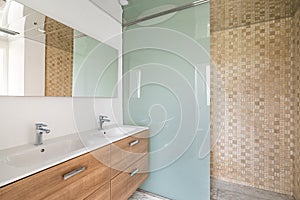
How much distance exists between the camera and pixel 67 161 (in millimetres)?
923

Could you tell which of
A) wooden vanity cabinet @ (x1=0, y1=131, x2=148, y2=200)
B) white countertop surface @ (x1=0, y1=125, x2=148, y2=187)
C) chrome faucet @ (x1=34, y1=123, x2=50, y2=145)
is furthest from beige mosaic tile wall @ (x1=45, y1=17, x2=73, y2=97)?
wooden vanity cabinet @ (x1=0, y1=131, x2=148, y2=200)

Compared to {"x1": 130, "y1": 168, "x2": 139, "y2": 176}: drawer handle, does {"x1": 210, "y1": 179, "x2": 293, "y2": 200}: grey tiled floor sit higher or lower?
lower

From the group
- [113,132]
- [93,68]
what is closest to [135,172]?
[113,132]

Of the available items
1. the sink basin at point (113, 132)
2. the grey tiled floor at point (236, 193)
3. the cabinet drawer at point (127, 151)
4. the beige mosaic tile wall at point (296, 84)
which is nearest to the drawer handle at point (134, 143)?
the cabinet drawer at point (127, 151)

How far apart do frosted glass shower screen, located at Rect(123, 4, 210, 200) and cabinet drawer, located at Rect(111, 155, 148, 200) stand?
0.44 ft

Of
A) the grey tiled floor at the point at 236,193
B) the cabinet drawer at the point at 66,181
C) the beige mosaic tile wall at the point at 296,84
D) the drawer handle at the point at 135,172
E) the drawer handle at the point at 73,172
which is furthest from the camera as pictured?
the drawer handle at the point at 135,172

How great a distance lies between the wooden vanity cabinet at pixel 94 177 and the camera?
753 millimetres

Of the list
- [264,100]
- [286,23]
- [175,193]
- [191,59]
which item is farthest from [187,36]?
[175,193]

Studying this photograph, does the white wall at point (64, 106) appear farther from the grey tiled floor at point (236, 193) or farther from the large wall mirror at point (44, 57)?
the grey tiled floor at point (236, 193)

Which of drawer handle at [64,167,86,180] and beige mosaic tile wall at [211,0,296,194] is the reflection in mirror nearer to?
drawer handle at [64,167,86,180]

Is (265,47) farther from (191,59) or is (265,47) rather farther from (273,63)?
(191,59)

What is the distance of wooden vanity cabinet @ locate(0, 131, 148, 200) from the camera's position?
75 centimetres

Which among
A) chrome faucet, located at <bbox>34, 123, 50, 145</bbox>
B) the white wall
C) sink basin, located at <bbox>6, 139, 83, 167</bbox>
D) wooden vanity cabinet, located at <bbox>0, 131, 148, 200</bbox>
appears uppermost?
the white wall

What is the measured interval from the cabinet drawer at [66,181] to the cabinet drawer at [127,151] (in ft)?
0.28
